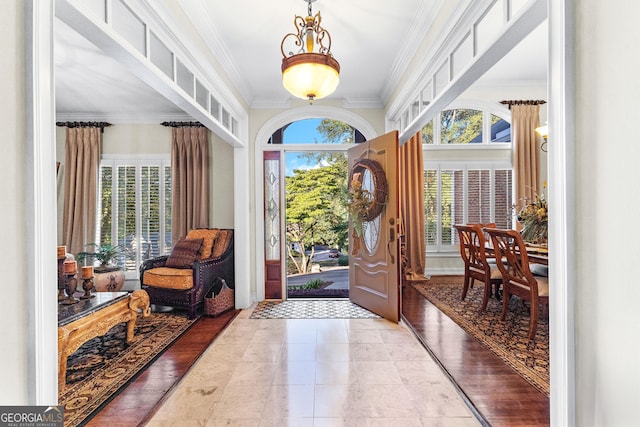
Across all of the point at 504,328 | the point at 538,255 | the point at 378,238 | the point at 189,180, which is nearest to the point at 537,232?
the point at 538,255

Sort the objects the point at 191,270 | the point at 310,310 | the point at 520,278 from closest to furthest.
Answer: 1. the point at 520,278
2. the point at 191,270
3. the point at 310,310

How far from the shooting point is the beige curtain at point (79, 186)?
5.34 metres

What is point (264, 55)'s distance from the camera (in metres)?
3.62

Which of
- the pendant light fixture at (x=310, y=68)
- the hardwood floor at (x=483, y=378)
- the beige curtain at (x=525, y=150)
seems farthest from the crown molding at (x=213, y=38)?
the beige curtain at (x=525, y=150)

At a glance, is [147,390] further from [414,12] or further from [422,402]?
[414,12]

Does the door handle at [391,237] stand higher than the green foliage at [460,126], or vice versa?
the green foliage at [460,126]

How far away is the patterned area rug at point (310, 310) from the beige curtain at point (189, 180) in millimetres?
1734

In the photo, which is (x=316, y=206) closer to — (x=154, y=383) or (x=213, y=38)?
(x=213, y=38)

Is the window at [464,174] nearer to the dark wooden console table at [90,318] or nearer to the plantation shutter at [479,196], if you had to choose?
the plantation shutter at [479,196]

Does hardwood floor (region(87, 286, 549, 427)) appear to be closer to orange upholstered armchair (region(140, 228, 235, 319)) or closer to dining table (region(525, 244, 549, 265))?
orange upholstered armchair (region(140, 228, 235, 319))

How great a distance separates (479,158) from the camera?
6141 millimetres

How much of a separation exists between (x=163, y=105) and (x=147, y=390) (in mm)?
4090

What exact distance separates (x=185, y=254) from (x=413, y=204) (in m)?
3.85

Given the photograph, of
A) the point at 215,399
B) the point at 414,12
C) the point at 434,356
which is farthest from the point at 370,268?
the point at 414,12
